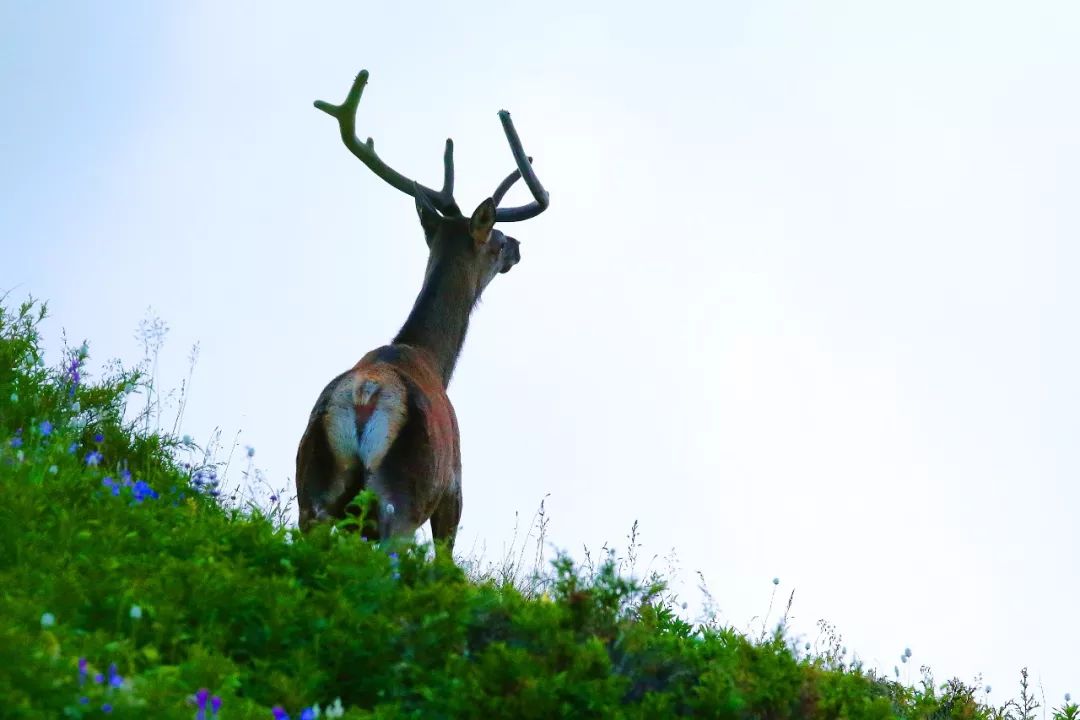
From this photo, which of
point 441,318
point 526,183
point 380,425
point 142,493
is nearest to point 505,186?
point 526,183

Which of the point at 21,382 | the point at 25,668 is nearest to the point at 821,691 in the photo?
the point at 25,668

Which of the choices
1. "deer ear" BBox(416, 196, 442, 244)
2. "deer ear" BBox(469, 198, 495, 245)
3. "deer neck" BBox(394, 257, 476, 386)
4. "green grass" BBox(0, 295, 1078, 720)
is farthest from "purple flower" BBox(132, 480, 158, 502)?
"deer ear" BBox(416, 196, 442, 244)

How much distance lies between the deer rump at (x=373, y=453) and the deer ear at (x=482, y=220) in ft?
8.14

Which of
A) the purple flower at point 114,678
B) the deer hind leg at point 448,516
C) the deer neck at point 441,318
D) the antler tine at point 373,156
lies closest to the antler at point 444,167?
the antler tine at point 373,156

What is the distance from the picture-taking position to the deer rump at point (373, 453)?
6805 mm

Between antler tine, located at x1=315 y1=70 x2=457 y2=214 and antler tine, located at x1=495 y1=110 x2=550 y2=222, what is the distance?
59cm

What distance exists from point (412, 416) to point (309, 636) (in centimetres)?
316

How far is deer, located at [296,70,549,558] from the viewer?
→ 682cm

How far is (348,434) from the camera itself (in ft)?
22.4

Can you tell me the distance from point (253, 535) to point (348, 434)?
7.75 feet

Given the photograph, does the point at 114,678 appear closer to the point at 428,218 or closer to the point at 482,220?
the point at 482,220

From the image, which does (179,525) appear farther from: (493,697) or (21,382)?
(21,382)

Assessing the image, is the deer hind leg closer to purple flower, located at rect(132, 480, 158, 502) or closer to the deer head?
the deer head

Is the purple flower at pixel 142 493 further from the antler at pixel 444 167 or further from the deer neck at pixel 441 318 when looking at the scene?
the antler at pixel 444 167
